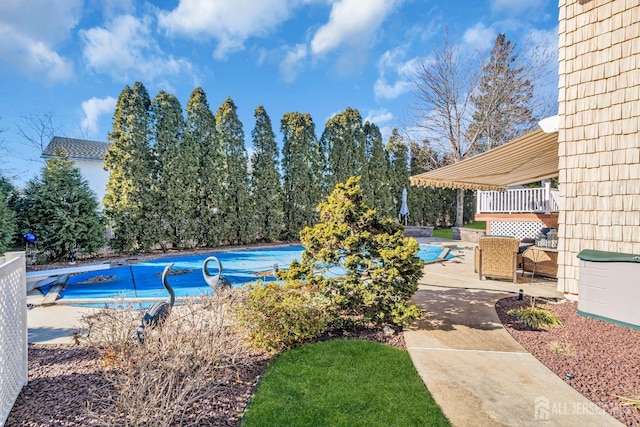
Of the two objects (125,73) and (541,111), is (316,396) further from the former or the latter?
(541,111)

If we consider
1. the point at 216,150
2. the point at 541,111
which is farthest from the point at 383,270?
the point at 541,111

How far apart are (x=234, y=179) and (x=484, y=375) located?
18498 millimetres

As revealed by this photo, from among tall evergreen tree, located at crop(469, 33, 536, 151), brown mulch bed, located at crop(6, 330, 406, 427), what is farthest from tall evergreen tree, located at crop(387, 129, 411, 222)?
brown mulch bed, located at crop(6, 330, 406, 427)

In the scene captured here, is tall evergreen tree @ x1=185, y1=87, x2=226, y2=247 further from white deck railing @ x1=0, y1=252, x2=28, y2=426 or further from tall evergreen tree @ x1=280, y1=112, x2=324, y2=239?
white deck railing @ x1=0, y1=252, x2=28, y2=426

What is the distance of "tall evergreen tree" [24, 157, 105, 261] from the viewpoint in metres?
13.6

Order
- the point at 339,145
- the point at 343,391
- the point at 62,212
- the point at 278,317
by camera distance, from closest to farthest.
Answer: the point at 343,391
the point at 278,317
the point at 62,212
the point at 339,145

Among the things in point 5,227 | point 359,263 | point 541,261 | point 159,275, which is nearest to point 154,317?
point 359,263

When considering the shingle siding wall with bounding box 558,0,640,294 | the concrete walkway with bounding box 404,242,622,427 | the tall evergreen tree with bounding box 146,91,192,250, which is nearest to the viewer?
the concrete walkway with bounding box 404,242,622,427

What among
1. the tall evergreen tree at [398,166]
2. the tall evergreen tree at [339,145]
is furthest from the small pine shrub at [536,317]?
the tall evergreen tree at [398,166]

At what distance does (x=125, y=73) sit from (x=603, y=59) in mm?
22572

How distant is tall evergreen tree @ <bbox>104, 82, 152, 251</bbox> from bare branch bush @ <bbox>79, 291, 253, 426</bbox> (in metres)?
13.7

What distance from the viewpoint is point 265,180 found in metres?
21.5

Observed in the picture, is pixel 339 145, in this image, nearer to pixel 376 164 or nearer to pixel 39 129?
pixel 376 164

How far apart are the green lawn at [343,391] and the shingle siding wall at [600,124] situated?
337 cm
